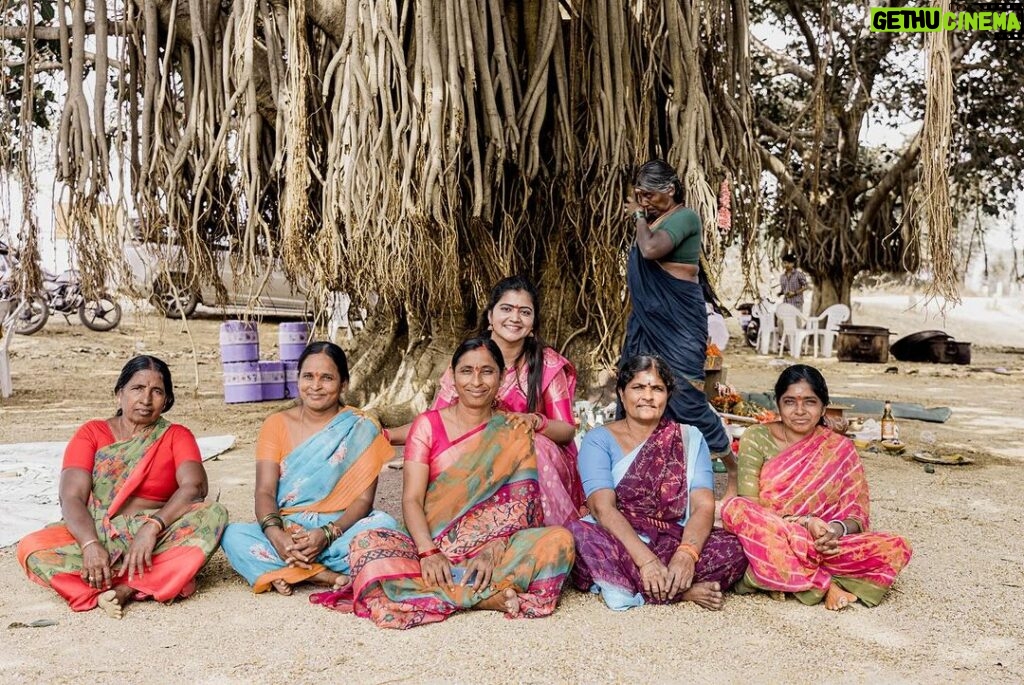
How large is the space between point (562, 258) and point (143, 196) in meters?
2.35

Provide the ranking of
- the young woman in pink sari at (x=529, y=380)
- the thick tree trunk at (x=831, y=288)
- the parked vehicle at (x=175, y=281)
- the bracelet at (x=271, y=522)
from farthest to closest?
the thick tree trunk at (x=831, y=288) → the parked vehicle at (x=175, y=281) → the young woman in pink sari at (x=529, y=380) → the bracelet at (x=271, y=522)

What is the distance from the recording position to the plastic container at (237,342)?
24.5 ft

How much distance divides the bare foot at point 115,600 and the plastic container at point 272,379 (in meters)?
5.01

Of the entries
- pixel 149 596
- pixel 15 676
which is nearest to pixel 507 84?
pixel 149 596

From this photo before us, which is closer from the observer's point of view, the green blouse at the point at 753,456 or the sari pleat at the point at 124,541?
the sari pleat at the point at 124,541

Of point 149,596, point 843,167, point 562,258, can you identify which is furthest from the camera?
point 843,167

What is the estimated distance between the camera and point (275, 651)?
2.50 metres

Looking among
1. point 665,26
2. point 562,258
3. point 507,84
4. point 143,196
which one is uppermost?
point 665,26

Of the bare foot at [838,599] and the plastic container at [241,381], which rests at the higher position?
the plastic container at [241,381]

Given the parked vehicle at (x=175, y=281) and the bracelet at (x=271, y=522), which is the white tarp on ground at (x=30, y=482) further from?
the bracelet at (x=271, y=522)

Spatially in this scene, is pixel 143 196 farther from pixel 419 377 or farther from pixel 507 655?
pixel 507 655

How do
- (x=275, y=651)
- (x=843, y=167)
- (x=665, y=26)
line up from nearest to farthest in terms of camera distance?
(x=275, y=651) → (x=665, y=26) → (x=843, y=167)

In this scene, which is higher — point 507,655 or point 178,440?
point 178,440

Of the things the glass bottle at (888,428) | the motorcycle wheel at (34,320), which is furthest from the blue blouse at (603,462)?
the motorcycle wheel at (34,320)
